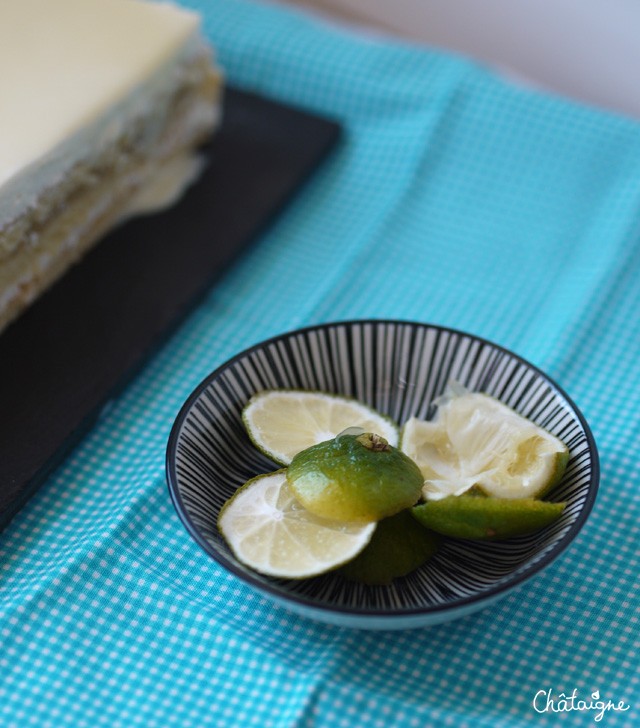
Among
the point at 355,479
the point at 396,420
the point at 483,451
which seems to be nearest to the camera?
the point at 355,479

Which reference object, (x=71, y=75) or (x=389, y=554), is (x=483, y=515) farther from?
(x=71, y=75)

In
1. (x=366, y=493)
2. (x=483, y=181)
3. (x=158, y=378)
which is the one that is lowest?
(x=158, y=378)

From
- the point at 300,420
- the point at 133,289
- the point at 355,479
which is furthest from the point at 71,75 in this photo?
the point at 355,479

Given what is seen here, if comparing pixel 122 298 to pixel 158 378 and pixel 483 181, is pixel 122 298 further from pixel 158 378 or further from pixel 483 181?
pixel 483 181

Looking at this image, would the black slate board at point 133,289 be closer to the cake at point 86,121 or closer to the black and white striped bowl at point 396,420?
the cake at point 86,121

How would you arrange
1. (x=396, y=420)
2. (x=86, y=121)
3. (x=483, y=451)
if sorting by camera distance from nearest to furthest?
(x=483, y=451), (x=396, y=420), (x=86, y=121)

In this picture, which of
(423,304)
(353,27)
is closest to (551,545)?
(423,304)

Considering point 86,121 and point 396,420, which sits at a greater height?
point 86,121
